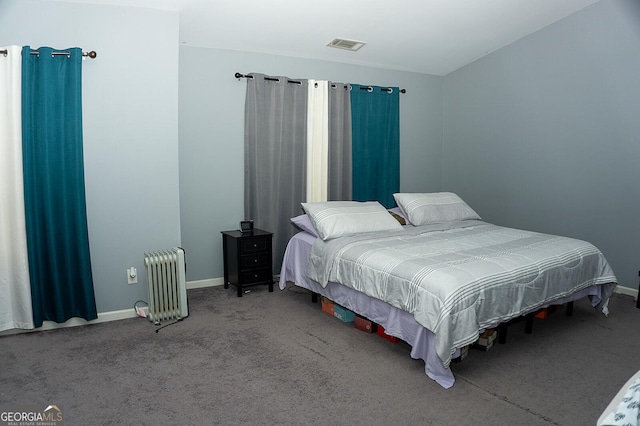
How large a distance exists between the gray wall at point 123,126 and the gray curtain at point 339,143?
1831 millimetres

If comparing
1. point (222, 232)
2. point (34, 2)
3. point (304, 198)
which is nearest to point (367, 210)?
point (304, 198)

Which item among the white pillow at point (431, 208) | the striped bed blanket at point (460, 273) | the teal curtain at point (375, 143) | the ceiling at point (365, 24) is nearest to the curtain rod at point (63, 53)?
the ceiling at point (365, 24)

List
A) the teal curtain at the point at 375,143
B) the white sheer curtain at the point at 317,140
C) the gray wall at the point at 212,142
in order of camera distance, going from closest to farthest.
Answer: the gray wall at the point at 212,142, the white sheer curtain at the point at 317,140, the teal curtain at the point at 375,143

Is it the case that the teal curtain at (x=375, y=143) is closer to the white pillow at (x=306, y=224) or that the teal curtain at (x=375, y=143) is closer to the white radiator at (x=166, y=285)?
the white pillow at (x=306, y=224)

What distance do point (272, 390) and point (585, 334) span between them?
230cm

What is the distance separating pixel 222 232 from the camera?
4090 millimetres

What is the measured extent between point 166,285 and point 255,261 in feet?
3.06

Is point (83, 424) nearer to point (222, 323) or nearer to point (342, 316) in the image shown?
point (222, 323)

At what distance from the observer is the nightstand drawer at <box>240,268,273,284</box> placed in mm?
3826

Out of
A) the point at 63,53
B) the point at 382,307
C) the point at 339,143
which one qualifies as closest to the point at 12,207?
the point at 63,53

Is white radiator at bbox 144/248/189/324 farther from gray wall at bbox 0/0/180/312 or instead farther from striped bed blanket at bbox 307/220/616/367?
striped bed blanket at bbox 307/220/616/367

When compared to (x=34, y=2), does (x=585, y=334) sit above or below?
below

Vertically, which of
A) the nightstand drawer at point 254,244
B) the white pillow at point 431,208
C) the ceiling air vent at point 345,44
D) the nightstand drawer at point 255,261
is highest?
the ceiling air vent at point 345,44

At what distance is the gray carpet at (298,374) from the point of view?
2016mm
